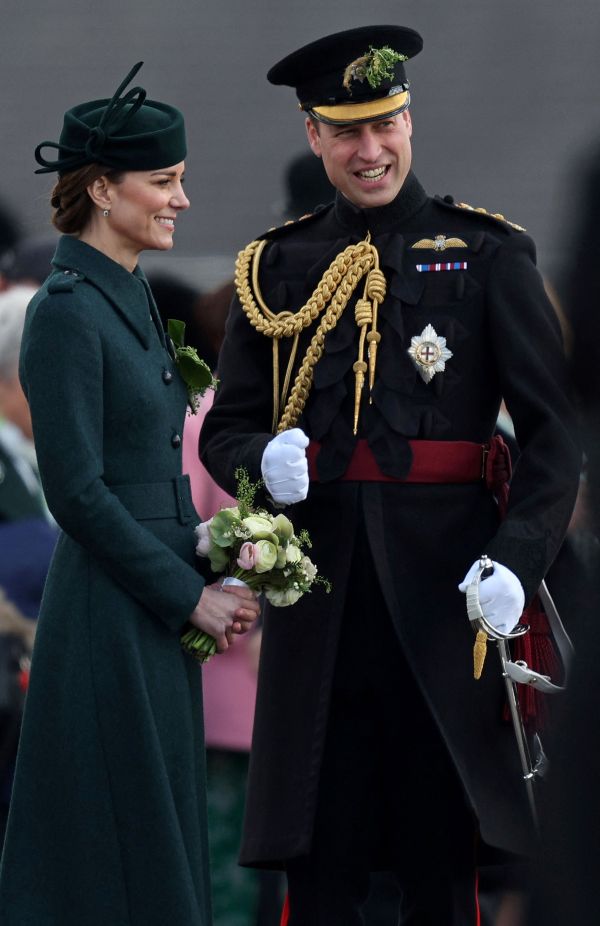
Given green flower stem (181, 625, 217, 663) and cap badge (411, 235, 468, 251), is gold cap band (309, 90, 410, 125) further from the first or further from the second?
green flower stem (181, 625, 217, 663)

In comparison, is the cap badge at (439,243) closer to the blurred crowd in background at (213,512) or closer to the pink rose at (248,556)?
the pink rose at (248,556)

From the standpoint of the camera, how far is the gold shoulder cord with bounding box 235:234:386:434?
3.09 m

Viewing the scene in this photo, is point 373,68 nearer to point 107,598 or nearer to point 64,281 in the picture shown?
point 64,281

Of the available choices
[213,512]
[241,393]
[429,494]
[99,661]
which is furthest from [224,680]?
[99,661]

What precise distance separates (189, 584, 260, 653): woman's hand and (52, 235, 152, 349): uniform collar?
0.44 m

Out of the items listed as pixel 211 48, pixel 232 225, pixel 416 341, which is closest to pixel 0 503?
pixel 232 225

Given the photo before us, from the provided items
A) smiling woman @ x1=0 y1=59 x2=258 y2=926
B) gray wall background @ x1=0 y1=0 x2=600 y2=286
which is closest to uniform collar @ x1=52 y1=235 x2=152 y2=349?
smiling woman @ x1=0 y1=59 x2=258 y2=926

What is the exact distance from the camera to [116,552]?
2.75 m

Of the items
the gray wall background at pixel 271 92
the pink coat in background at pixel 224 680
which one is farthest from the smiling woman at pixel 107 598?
the gray wall background at pixel 271 92

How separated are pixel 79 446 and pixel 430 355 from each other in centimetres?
69

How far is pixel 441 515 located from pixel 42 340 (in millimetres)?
802

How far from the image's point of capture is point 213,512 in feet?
13.5

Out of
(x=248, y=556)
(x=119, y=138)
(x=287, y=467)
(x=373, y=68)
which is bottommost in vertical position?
(x=248, y=556)

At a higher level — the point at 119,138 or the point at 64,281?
the point at 119,138
